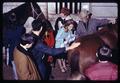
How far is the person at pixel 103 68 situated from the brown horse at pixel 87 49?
0.06m

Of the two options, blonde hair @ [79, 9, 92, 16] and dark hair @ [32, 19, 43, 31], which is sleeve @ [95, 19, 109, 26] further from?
dark hair @ [32, 19, 43, 31]

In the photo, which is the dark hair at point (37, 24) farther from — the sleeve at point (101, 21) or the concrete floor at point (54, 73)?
the sleeve at point (101, 21)

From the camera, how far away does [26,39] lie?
4949 mm

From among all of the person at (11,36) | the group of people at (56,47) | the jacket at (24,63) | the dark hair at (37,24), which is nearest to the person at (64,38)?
the group of people at (56,47)

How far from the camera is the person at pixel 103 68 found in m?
4.89

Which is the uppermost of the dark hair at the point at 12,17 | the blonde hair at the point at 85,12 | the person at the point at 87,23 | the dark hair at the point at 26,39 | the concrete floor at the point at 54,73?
the blonde hair at the point at 85,12

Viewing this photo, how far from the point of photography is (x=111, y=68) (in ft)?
16.1

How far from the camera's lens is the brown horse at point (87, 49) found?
4902 millimetres

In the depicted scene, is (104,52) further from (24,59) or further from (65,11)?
(24,59)

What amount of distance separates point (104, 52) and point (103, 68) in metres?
0.23

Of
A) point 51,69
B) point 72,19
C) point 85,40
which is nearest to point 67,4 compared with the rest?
point 72,19

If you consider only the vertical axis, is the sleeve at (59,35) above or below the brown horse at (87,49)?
above

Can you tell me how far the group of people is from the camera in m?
4.90

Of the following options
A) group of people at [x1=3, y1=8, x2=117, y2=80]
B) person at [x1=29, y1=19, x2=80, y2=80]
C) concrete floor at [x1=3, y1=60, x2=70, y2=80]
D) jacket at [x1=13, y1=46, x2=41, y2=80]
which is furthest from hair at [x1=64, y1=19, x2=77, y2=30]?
jacket at [x1=13, y1=46, x2=41, y2=80]
